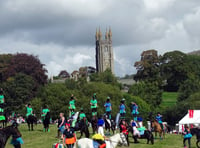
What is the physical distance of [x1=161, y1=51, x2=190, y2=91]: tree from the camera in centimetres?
11884

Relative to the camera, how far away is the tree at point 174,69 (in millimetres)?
118838

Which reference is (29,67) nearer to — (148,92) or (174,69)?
(148,92)

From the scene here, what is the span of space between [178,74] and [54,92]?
200 ft

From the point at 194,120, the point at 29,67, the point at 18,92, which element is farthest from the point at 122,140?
the point at 29,67

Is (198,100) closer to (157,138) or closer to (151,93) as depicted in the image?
(151,93)

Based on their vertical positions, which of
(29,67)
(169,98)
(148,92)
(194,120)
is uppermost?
(29,67)

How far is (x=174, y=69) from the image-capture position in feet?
394

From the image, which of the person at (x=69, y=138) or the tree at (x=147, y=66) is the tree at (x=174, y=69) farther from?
the person at (x=69, y=138)

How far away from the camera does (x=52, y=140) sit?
28219 mm

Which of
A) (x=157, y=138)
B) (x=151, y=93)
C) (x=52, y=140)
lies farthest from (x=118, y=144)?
(x=151, y=93)

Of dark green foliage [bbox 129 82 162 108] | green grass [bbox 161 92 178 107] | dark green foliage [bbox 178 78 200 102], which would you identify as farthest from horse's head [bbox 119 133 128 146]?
green grass [bbox 161 92 178 107]

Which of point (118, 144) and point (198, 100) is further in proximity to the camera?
point (198, 100)

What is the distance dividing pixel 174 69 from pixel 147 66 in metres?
8.32

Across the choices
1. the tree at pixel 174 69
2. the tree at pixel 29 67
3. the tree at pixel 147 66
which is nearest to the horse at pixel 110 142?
the tree at pixel 29 67
